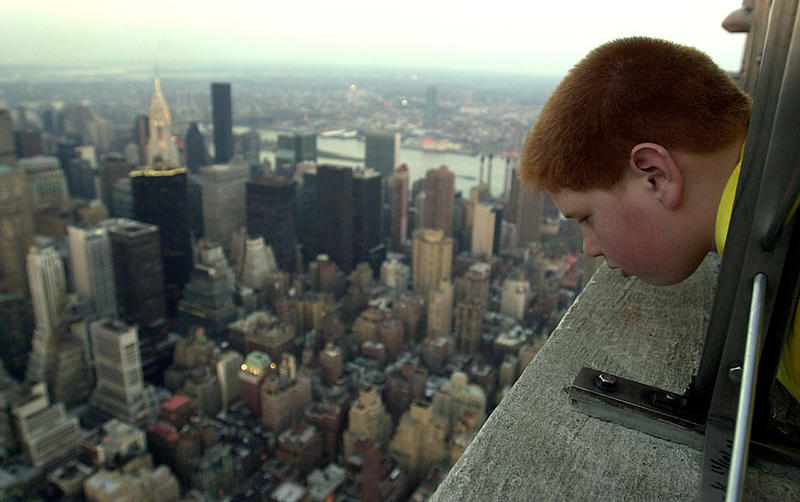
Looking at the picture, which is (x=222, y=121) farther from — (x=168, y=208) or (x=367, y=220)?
(x=367, y=220)

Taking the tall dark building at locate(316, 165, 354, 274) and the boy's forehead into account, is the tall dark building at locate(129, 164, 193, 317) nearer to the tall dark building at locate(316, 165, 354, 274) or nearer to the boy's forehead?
the tall dark building at locate(316, 165, 354, 274)

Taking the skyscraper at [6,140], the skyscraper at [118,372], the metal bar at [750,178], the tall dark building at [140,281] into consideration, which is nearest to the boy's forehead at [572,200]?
the metal bar at [750,178]

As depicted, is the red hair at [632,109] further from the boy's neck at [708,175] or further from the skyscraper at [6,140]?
the skyscraper at [6,140]

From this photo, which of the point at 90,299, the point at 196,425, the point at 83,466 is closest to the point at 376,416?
the point at 196,425

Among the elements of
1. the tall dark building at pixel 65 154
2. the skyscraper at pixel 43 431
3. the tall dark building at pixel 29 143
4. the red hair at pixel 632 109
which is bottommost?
the skyscraper at pixel 43 431

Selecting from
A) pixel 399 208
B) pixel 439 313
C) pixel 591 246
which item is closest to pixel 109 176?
pixel 399 208
